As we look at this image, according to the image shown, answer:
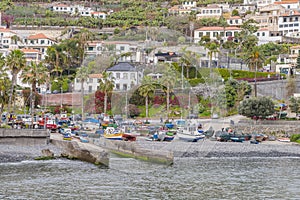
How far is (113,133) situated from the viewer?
74750mm

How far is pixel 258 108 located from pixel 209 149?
1585cm

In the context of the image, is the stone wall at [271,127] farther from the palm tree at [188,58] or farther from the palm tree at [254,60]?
the palm tree at [254,60]

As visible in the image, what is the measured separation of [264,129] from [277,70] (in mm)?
42647

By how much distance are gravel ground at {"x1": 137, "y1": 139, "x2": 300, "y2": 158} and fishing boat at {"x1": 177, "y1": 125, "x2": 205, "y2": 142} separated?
2.16 feet

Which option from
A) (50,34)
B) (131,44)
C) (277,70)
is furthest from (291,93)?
(50,34)

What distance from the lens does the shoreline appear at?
65.2 meters

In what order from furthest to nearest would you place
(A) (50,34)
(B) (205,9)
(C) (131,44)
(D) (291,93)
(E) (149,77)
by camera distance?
1. (B) (205,9)
2. (A) (50,34)
3. (D) (291,93)
4. (E) (149,77)
5. (C) (131,44)

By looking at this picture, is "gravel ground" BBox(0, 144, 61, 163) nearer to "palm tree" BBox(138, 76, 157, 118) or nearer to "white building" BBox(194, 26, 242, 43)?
"palm tree" BBox(138, 76, 157, 118)

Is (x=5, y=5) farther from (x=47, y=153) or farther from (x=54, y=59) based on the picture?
(x=47, y=153)

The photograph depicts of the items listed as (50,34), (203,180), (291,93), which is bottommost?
(203,180)

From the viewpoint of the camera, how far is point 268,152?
229 feet

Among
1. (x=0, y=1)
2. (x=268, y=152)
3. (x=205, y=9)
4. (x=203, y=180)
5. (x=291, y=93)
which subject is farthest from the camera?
(x=0, y=1)

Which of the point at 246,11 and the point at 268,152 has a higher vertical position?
the point at 246,11

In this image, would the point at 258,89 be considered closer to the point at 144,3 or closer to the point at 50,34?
the point at 50,34
